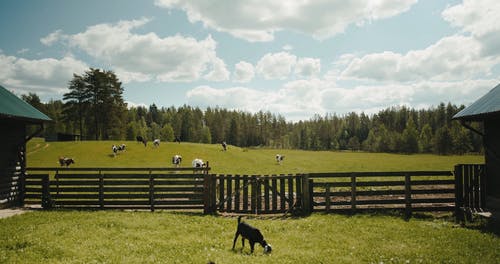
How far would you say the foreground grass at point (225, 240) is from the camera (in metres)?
8.17

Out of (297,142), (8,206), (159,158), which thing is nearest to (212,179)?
(8,206)

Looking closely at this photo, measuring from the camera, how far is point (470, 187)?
1347cm

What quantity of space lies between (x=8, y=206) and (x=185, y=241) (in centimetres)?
1227

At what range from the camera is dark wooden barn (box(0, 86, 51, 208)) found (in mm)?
15914

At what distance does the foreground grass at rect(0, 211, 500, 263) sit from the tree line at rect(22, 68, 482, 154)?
6219 centimetres

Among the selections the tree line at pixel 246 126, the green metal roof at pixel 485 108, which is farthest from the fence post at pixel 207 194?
the tree line at pixel 246 126

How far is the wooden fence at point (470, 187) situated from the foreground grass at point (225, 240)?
232 centimetres

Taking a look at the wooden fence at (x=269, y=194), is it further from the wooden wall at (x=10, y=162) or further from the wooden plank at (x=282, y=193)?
the wooden wall at (x=10, y=162)

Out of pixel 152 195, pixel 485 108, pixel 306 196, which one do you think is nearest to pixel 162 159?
pixel 152 195

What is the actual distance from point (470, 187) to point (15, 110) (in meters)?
22.7

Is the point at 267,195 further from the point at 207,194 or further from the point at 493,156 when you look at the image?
the point at 493,156

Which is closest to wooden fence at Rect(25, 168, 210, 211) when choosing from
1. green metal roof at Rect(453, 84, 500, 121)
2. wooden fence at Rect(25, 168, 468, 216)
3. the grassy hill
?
wooden fence at Rect(25, 168, 468, 216)

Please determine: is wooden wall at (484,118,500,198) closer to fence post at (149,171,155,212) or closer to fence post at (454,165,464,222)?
fence post at (454,165,464,222)

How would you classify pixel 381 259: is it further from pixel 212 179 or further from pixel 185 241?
pixel 212 179
